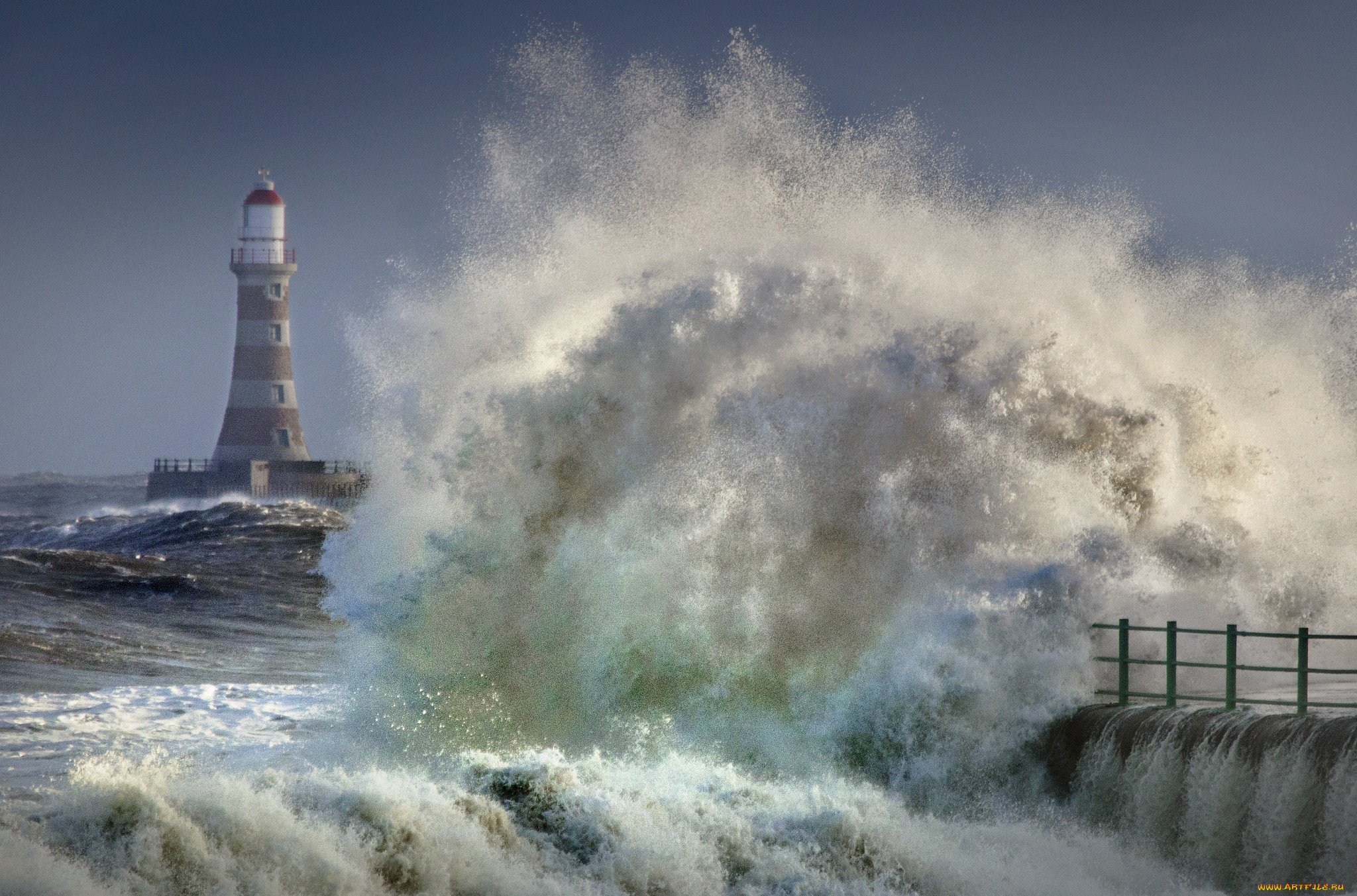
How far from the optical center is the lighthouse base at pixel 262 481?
144 feet

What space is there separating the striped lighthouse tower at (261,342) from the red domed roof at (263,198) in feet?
0.07

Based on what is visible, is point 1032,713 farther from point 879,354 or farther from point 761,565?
point 879,354

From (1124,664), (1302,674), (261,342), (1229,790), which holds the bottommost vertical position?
(1229,790)

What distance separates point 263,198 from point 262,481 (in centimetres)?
917

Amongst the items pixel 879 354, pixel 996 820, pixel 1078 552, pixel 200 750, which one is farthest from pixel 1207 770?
pixel 200 750

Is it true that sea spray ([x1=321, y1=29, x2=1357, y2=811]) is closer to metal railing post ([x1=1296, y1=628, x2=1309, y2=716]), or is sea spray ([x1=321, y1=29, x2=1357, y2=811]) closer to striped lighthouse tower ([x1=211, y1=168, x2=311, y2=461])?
metal railing post ([x1=1296, y1=628, x2=1309, y2=716])

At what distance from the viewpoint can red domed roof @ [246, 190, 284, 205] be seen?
141ft

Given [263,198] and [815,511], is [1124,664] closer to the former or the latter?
[815,511]

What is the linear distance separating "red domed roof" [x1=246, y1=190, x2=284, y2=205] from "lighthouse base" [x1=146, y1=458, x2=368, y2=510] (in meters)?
8.32

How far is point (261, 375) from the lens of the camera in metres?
42.4

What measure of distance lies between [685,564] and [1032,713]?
2.89 metres

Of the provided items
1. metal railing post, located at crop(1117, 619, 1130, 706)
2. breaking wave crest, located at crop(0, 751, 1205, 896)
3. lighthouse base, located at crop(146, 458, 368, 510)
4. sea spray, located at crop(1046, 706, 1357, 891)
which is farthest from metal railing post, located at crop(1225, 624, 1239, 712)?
lighthouse base, located at crop(146, 458, 368, 510)

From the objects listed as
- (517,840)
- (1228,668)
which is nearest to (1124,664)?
(1228,668)

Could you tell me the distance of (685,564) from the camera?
10422 mm
